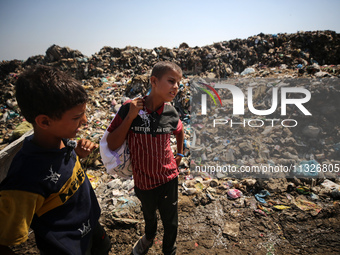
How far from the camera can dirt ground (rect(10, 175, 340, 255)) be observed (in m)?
Result: 2.07

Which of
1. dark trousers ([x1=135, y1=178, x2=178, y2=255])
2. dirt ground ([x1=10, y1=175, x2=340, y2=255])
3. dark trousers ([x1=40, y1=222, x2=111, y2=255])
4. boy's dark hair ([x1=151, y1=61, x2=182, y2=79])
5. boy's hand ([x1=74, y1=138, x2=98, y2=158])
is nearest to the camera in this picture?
boy's hand ([x1=74, y1=138, x2=98, y2=158])

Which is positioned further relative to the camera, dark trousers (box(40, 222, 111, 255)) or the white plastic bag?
the white plastic bag

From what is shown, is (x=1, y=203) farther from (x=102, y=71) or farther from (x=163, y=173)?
(x=102, y=71)

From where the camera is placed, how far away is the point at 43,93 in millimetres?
857

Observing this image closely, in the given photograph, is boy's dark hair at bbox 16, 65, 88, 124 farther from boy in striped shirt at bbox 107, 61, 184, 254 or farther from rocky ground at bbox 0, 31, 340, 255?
rocky ground at bbox 0, 31, 340, 255

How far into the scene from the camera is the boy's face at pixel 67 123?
930 millimetres

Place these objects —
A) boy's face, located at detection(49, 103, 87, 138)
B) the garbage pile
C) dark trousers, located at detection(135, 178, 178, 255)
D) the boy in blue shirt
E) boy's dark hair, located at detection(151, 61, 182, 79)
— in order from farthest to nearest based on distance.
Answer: the garbage pile < dark trousers, located at detection(135, 178, 178, 255) < boy's dark hair, located at detection(151, 61, 182, 79) < boy's face, located at detection(49, 103, 87, 138) < the boy in blue shirt

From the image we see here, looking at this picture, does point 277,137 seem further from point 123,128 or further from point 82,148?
point 82,148

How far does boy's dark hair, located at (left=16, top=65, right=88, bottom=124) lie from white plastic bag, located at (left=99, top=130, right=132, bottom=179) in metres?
0.65

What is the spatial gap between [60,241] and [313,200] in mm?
3353

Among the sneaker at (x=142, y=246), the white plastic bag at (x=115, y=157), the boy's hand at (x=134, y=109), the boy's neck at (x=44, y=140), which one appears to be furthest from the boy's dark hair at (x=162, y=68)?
the sneaker at (x=142, y=246)

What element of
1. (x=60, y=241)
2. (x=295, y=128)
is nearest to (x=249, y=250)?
(x=60, y=241)

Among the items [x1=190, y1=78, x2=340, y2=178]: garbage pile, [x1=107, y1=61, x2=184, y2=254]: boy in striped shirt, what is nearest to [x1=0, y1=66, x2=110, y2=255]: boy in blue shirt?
[x1=107, y1=61, x2=184, y2=254]: boy in striped shirt

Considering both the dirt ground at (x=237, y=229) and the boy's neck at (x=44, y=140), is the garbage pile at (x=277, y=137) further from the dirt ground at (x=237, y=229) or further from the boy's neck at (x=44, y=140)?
the boy's neck at (x=44, y=140)
